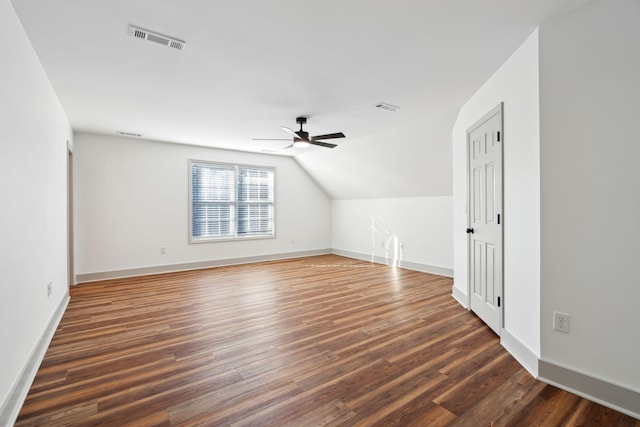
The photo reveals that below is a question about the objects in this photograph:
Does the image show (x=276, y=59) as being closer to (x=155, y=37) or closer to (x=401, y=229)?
(x=155, y=37)

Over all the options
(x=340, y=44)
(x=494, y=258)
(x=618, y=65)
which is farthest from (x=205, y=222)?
(x=618, y=65)

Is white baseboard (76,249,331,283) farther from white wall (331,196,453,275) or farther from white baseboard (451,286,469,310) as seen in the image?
white baseboard (451,286,469,310)

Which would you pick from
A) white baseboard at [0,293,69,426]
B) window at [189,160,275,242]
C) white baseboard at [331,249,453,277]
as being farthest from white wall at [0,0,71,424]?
white baseboard at [331,249,453,277]

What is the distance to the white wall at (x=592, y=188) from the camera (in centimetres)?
187

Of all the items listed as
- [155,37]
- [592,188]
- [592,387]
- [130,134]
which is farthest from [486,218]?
[130,134]

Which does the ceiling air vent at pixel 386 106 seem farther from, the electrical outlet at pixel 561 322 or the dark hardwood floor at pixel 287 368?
the electrical outlet at pixel 561 322

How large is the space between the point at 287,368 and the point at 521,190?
2.33 m

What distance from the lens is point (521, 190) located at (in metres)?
2.46

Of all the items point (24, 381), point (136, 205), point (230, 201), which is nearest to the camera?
point (24, 381)

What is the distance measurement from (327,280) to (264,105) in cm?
301

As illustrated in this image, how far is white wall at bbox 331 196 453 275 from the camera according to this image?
18.6ft

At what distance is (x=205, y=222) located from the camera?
6.56m

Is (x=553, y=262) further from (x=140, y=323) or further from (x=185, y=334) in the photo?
(x=140, y=323)

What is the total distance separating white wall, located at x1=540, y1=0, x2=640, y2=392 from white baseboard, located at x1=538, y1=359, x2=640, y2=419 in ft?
0.13
